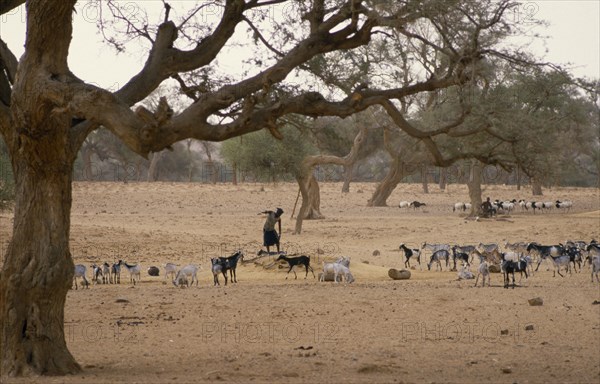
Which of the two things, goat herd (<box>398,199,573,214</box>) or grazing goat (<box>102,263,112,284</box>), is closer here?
grazing goat (<box>102,263,112,284</box>)

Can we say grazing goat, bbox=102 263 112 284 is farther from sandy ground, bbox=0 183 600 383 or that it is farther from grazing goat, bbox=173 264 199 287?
grazing goat, bbox=173 264 199 287

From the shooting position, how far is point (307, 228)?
30.6 m

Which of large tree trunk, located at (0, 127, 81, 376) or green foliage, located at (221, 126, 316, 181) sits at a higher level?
green foliage, located at (221, 126, 316, 181)

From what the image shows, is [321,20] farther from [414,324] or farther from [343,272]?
[343,272]

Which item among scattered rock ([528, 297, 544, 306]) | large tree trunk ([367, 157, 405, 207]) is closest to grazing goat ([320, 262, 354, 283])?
scattered rock ([528, 297, 544, 306])

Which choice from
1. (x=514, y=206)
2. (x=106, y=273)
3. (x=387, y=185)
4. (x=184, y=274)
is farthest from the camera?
(x=387, y=185)

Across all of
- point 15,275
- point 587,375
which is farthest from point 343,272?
point 15,275

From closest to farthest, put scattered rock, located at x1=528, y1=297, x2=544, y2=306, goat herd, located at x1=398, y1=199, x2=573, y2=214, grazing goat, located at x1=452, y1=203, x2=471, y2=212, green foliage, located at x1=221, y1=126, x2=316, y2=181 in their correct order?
scattered rock, located at x1=528, y1=297, x2=544, y2=306 → green foliage, located at x1=221, y1=126, x2=316, y2=181 → goat herd, located at x1=398, y1=199, x2=573, y2=214 → grazing goat, located at x1=452, y1=203, x2=471, y2=212

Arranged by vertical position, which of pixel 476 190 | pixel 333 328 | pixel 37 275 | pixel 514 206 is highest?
pixel 476 190

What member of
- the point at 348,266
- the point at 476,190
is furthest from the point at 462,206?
the point at 348,266

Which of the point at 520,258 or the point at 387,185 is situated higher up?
the point at 387,185

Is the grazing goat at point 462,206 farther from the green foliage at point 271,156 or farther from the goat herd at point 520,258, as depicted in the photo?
the goat herd at point 520,258

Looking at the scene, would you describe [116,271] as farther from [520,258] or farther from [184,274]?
[520,258]

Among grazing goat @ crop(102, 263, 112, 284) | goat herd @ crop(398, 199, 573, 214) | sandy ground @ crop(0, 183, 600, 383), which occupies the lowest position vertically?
sandy ground @ crop(0, 183, 600, 383)
